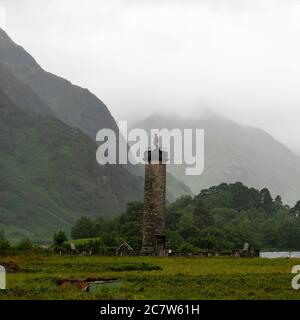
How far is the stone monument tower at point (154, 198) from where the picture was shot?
78812 mm

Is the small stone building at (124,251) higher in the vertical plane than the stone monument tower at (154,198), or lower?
lower

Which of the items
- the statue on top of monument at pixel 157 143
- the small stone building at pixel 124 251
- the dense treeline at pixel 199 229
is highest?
the statue on top of monument at pixel 157 143

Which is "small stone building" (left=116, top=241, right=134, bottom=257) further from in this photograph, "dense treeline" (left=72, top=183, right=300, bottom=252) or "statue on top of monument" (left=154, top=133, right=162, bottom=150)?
"dense treeline" (left=72, top=183, right=300, bottom=252)

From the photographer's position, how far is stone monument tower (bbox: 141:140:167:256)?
259 ft

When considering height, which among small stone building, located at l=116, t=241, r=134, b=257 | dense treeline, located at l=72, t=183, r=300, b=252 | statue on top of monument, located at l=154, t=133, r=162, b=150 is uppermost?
statue on top of monument, located at l=154, t=133, r=162, b=150

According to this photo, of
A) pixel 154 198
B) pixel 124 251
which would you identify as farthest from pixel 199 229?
pixel 124 251

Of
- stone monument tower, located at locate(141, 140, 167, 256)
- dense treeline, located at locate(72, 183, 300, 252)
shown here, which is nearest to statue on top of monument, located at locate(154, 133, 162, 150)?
stone monument tower, located at locate(141, 140, 167, 256)

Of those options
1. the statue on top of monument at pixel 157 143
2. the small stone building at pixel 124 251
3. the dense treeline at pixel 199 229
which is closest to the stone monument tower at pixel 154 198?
the statue on top of monument at pixel 157 143

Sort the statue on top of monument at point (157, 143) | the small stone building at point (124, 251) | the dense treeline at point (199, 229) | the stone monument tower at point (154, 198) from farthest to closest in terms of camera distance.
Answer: the dense treeline at point (199, 229), the statue on top of monument at point (157, 143), the stone monument tower at point (154, 198), the small stone building at point (124, 251)

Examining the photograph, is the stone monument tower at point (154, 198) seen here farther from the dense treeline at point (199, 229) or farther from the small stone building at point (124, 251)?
the dense treeline at point (199, 229)

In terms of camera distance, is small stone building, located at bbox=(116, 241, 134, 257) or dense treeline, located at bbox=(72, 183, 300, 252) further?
dense treeline, located at bbox=(72, 183, 300, 252)

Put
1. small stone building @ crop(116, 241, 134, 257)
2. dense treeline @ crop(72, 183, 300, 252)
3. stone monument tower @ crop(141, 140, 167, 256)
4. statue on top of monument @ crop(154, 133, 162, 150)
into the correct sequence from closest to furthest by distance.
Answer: small stone building @ crop(116, 241, 134, 257)
stone monument tower @ crop(141, 140, 167, 256)
statue on top of monument @ crop(154, 133, 162, 150)
dense treeline @ crop(72, 183, 300, 252)

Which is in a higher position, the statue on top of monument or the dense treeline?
the statue on top of monument

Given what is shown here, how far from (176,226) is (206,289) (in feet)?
348
